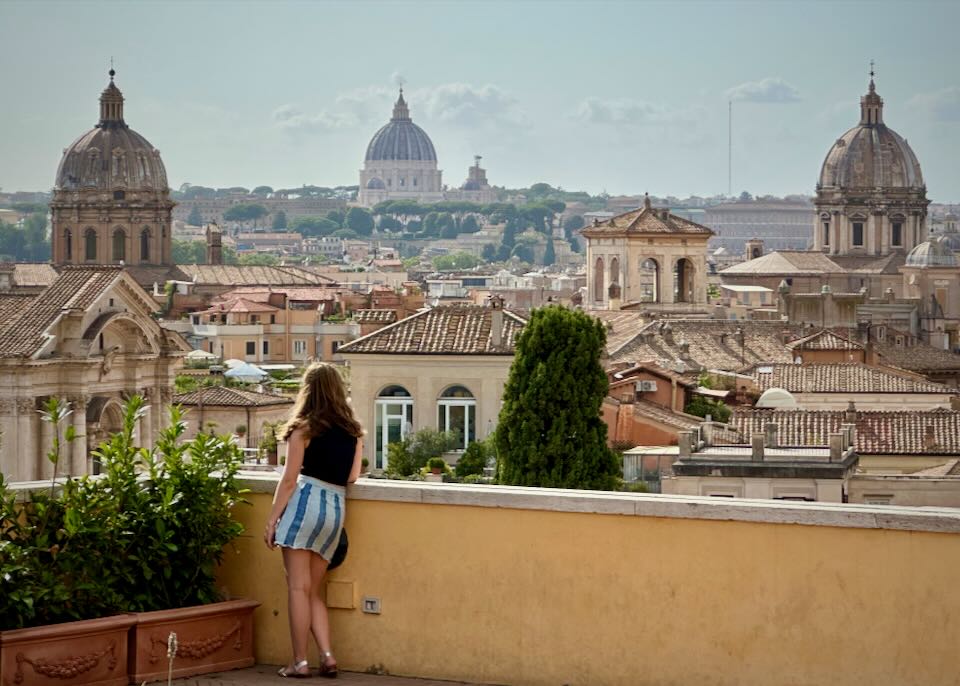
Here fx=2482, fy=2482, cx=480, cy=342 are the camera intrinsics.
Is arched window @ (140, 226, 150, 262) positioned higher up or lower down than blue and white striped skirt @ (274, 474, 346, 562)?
higher up

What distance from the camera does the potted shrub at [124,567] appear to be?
708cm

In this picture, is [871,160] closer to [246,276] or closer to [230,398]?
[246,276]

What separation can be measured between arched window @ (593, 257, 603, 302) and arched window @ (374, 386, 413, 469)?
29.8m

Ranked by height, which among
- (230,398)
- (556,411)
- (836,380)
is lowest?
(556,411)

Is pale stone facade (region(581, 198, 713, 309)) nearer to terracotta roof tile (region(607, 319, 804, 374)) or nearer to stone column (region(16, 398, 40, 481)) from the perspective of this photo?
terracotta roof tile (region(607, 319, 804, 374))

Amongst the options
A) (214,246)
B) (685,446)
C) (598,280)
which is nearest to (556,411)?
(685,446)

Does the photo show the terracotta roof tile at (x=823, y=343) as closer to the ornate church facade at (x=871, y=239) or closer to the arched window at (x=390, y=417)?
the arched window at (x=390, y=417)

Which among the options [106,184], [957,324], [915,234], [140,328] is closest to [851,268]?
[915,234]

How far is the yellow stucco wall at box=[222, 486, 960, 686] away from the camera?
6.83m

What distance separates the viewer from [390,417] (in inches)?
1238

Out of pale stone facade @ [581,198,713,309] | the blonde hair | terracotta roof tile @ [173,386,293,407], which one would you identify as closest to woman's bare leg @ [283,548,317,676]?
the blonde hair

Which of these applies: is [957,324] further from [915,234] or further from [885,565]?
[885,565]

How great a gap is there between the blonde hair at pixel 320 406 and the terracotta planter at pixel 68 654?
0.78m

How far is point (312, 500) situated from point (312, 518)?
6 centimetres
